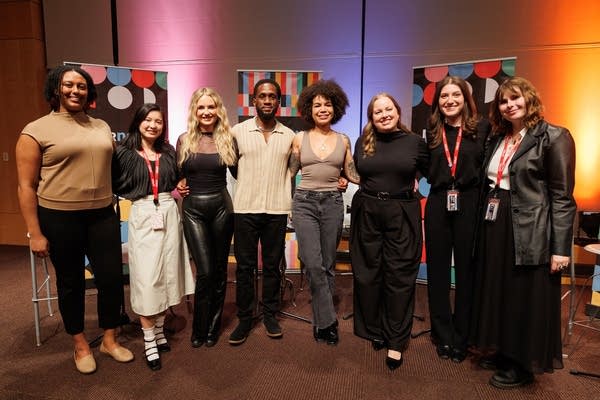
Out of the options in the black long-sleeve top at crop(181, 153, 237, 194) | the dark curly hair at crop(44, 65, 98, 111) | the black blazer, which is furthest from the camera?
the black long-sleeve top at crop(181, 153, 237, 194)

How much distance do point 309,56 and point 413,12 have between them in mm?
1255

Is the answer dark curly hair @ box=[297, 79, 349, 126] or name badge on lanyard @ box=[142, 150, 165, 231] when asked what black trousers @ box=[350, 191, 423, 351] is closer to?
dark curly hair @ box=[297, 79, 349, 126]

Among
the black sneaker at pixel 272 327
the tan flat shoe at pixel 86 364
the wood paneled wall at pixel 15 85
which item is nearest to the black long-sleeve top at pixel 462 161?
the black sneaker at pixel 272 327

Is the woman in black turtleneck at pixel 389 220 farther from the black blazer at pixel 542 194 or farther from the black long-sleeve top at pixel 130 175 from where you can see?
the black long-sleeve top at pixel 130 175

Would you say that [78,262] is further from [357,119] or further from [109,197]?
[357,119]

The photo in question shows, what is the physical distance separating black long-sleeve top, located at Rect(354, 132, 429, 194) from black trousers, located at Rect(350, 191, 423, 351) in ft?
0.33

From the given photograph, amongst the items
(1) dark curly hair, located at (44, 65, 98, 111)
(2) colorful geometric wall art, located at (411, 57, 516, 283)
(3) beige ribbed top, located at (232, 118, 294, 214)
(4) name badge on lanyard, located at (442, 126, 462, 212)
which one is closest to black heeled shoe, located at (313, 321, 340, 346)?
(3) beige ribbed top, located at (232, 118, 294, 214)

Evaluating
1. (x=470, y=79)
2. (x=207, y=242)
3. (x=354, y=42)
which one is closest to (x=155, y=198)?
(x=207, y=242)

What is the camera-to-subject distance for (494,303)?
7.34ft

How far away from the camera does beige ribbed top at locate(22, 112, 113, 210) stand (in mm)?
2070

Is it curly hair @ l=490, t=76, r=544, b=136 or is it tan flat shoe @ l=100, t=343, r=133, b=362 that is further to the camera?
tan flat shoe @ l=100, t=343, r=133, b=362

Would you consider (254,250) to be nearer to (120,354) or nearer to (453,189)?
(120,354)

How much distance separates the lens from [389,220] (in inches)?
93.8

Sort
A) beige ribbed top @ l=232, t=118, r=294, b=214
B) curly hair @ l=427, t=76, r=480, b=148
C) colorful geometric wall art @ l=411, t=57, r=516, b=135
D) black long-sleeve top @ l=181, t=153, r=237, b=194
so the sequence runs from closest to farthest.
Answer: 1. curly hair @ l=427, t=76, r=480, b=148
2. black long-sleeve top @ l=181, t=153, r=237, b=194
3. beige ribbed top @ l=232, t=118, r=294, b=214
4. colorful geometric wall art @ l=411, t=57, r=516, b=135
